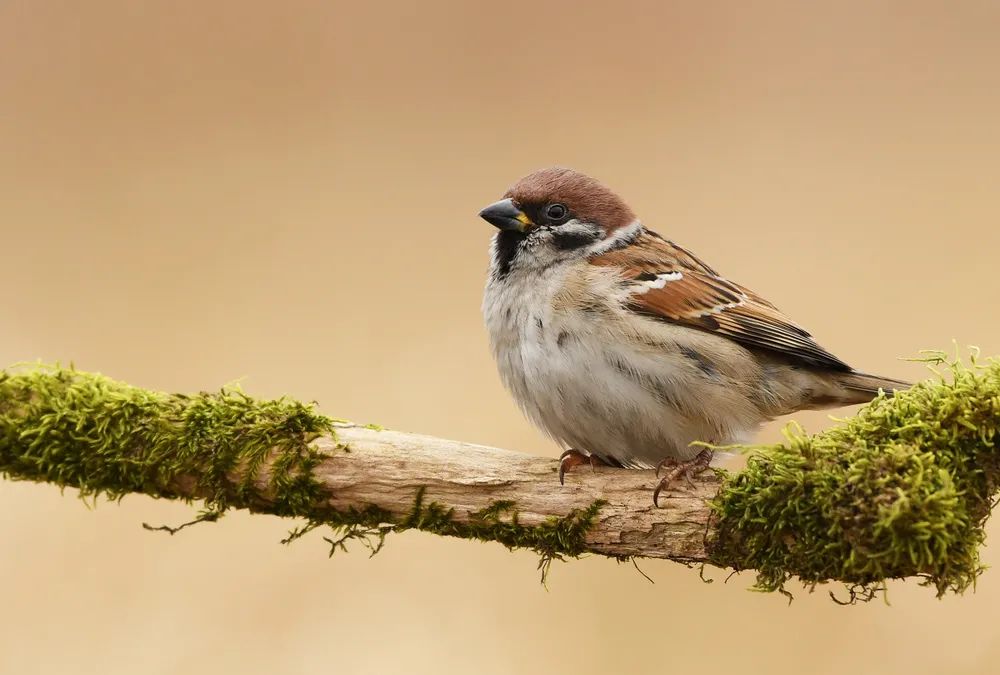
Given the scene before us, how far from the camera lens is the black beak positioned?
3.39 m

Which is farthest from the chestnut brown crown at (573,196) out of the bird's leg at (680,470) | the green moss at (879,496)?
the green moss at (879,496)

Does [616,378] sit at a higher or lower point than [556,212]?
lower

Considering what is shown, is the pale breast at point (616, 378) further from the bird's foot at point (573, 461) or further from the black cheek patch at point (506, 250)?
the black cheek patch at point (506, 250)

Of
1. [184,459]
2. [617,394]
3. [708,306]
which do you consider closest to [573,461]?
[617,394]

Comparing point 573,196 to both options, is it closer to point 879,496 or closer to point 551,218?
point 551,218

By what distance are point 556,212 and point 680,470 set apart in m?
1.19

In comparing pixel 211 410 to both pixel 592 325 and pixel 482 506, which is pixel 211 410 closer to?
pixel 482 506

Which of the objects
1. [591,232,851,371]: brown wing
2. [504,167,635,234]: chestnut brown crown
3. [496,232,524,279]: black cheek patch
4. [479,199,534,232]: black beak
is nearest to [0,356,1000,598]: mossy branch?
[591,232,851,371]: brown wing

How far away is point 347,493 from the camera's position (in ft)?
9.01

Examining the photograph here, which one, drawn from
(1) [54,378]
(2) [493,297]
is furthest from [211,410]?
(2) [493,297]

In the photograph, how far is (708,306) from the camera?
129 inches

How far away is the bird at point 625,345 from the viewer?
3.04 metres

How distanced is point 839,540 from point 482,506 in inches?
37.6

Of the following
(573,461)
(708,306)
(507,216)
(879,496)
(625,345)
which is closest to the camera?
(879,496)
